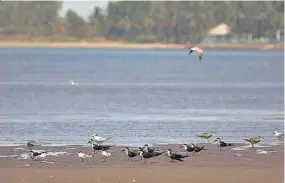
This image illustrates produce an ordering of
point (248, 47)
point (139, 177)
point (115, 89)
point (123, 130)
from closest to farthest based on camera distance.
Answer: point (139, 177)
point (123, 130)
point (115, 89)
point (248, 47)

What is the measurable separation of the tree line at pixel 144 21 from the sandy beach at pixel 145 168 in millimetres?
156149

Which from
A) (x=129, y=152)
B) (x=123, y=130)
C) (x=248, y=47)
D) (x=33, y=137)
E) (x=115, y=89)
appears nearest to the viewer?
(x=129, y=152)

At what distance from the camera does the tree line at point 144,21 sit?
180 m

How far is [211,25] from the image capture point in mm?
191125

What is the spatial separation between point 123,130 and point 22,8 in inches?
6315

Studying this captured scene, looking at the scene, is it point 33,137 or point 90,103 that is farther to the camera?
point 90,103

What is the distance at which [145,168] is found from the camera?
19.2 m

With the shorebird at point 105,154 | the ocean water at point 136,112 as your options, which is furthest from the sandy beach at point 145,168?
the ocean water at point 136,112

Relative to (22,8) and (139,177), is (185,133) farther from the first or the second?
(22,8)

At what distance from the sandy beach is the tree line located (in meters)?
156

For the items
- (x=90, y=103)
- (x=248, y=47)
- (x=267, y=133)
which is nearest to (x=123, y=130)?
(x=267, y=133)

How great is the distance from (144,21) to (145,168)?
571 ft

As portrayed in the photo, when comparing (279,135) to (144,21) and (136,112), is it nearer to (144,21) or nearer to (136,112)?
(136,112)

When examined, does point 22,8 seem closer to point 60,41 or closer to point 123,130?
point 60,41
